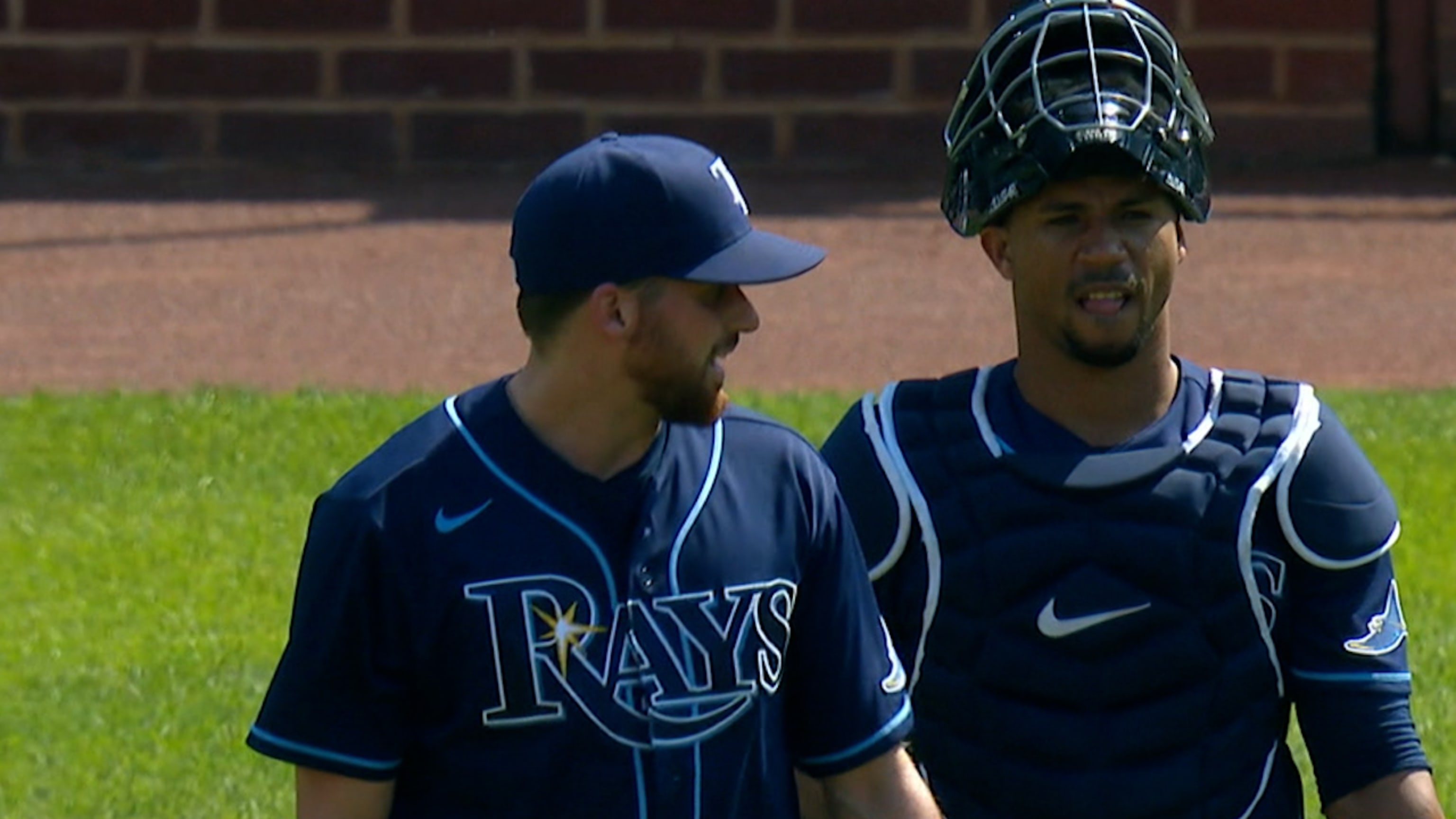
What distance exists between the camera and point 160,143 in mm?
14547

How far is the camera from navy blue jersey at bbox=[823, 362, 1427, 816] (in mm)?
3125

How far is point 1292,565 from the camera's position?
315 centimetres

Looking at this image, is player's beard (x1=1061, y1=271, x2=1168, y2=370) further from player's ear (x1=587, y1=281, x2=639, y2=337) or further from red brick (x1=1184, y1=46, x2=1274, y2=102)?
red brick (x1=1184, y1=46, x2=1274, y2=102)

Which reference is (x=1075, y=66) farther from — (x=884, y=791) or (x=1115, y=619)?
(x=884, y=791)

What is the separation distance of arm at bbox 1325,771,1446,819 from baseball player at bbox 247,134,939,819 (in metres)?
0.69

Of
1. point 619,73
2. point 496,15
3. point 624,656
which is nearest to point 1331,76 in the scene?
point 619,73

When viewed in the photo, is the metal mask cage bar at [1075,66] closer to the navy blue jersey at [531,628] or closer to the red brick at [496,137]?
the navy blue jersey at [531,628]

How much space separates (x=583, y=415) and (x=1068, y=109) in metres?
0.69

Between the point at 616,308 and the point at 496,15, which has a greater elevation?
the point at 616,308

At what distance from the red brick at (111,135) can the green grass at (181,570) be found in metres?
5.14

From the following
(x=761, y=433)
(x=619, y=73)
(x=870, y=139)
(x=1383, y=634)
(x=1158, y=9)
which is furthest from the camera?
(x=870, y=139)

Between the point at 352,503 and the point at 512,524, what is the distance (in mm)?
171

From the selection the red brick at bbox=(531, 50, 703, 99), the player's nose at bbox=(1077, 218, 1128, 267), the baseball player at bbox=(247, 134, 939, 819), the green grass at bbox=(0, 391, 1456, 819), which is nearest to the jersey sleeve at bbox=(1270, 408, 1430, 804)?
the player's nose at bbox=(1077, 218, 1128, 267)

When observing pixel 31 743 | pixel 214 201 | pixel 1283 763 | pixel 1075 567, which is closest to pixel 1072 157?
pixel 1075 567
